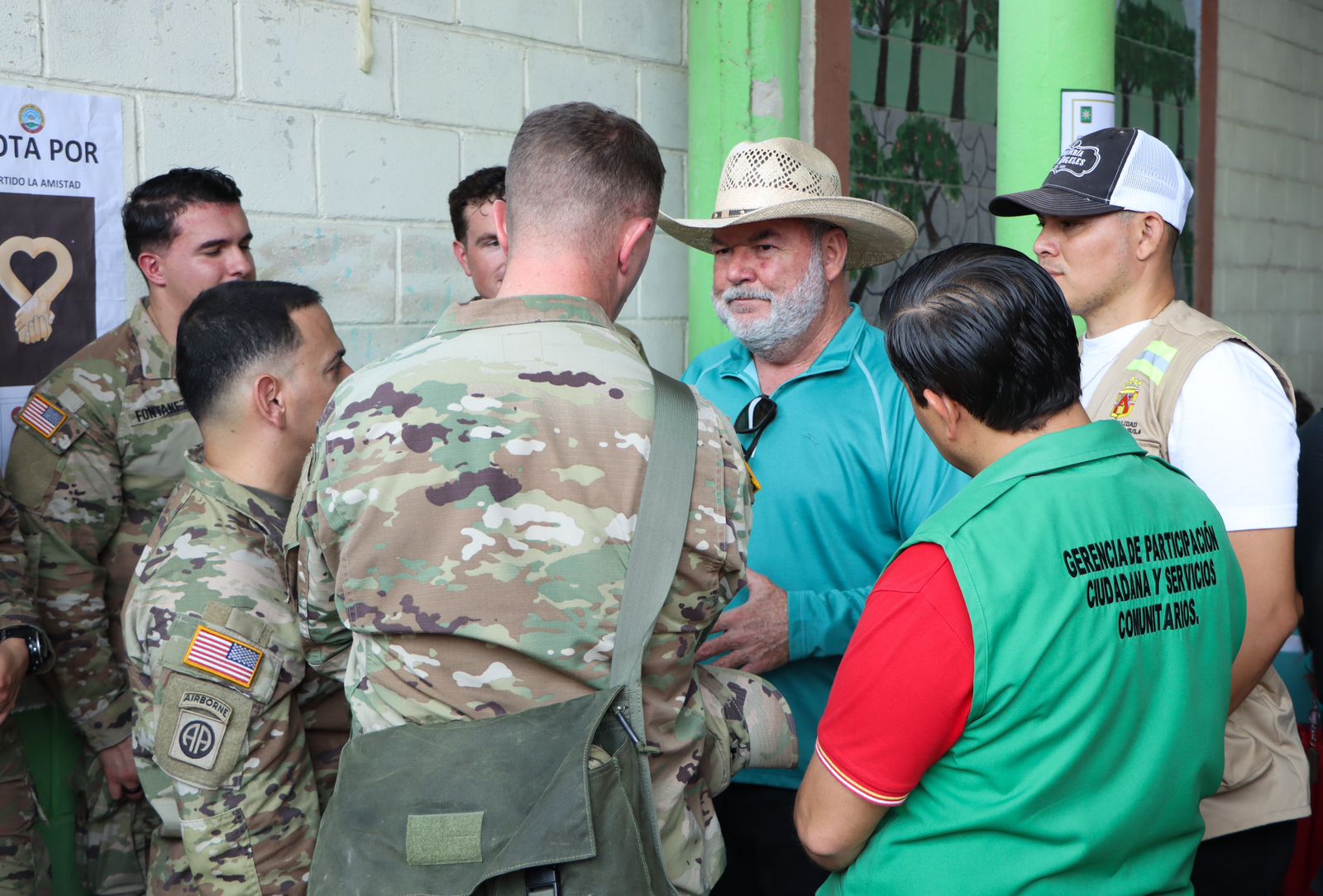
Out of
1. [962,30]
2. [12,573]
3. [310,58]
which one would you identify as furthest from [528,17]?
[962,30]

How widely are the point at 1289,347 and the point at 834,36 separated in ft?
13.6

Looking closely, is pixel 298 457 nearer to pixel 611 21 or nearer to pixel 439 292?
pixel 439 292

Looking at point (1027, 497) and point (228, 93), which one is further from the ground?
point (228, 93)

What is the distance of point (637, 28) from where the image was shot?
144 inches

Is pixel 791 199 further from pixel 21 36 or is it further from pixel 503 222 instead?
pixel 21 36

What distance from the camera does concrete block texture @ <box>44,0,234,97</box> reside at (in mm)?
2527

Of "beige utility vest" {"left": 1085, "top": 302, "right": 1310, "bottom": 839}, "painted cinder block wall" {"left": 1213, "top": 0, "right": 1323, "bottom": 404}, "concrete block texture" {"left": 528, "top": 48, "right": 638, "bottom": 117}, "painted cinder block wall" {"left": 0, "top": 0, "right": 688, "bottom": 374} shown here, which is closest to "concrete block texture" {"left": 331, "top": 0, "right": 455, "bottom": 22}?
"painted cinder block wall" {"left": 0, "top": 0, "right": 688, "bottom": 374}

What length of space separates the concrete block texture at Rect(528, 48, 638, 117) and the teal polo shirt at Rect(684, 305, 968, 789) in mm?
1590

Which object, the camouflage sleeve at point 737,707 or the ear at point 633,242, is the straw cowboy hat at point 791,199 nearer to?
the ear at point 633,242

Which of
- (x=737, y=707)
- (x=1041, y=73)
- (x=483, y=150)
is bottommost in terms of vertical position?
(x=737, y=707)

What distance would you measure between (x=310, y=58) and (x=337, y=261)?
1.72ft

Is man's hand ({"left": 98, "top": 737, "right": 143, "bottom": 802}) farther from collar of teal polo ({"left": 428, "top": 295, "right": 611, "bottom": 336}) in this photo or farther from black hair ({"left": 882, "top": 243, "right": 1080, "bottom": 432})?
black hair ({"left": 882, "top": 243, "right": 1080, "bottom": 432})

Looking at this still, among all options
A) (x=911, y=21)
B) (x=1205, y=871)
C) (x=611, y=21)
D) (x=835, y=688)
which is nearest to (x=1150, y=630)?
(x=835, y=688)

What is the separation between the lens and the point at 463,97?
326 cm
